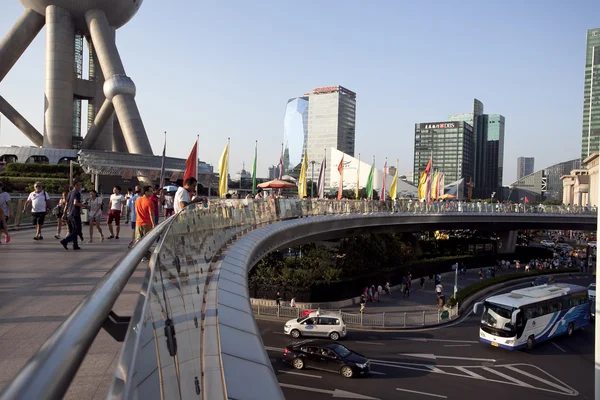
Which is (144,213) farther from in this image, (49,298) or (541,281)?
(541,281)

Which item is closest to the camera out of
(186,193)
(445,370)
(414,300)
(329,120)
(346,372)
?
(186,193)

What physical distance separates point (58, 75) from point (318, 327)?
47300 mm

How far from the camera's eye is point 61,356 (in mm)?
979

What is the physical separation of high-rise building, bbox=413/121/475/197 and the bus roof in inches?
4791

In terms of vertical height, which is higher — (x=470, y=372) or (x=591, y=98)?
(x=591, y=98)

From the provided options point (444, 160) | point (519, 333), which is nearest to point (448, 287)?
point (519, 333)

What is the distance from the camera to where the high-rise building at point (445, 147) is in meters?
145

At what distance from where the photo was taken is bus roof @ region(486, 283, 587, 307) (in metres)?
21.8

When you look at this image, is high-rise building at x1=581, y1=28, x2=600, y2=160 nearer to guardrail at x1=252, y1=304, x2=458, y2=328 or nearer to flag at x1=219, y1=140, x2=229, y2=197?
guardrail at x1=252, y1=304, x2=458, y2=328

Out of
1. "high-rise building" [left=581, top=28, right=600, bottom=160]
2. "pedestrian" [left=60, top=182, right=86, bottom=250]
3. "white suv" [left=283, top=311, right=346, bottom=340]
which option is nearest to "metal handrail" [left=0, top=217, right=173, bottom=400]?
"pedestrian" [left=60, top=182, right=86, bottom=250]

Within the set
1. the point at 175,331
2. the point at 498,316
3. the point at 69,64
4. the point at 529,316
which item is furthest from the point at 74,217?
the point at 69,64

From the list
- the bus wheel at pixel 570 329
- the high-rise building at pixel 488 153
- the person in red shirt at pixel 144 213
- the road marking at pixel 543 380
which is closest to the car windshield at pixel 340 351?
the road marking at pixel 543 380

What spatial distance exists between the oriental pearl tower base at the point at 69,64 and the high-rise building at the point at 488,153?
5007 inches

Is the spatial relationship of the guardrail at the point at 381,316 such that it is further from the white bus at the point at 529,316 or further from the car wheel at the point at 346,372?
the car wheel at the point at 346,372
